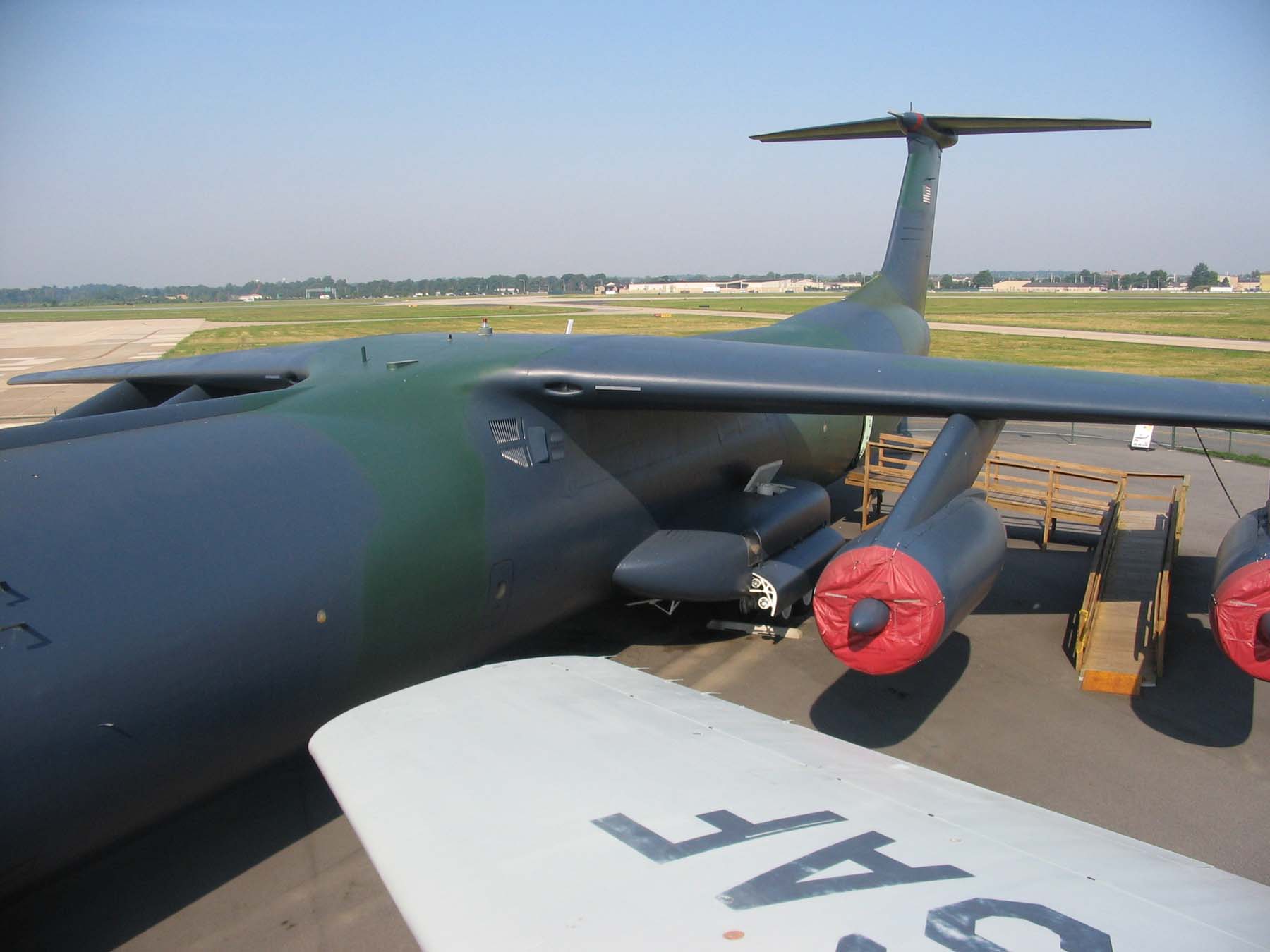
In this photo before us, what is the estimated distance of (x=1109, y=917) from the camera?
2.98 metres

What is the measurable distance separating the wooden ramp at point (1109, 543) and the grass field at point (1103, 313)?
34531 millimetres

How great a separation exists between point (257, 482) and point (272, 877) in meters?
2.86

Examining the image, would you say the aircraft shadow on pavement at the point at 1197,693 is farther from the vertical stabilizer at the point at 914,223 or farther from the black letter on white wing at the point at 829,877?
the vertical stabilizer at the point at 914,223

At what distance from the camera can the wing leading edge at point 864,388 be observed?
7.75 metres

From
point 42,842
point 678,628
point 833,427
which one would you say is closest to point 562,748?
point 42,842

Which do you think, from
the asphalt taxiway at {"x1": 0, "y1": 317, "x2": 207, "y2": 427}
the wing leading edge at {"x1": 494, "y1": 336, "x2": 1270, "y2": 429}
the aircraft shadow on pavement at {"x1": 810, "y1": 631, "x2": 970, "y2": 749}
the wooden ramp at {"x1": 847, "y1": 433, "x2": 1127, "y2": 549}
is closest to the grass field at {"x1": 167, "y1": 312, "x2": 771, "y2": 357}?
the asphalt taxiway at {"x1": 0, "y1": 317, "x2": 207, "y2": 427}

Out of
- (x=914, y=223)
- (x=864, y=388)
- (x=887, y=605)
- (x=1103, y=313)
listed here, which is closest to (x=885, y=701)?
(x=887, y=605)

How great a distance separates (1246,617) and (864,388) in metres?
3.48

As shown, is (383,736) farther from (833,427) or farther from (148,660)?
(833,427)

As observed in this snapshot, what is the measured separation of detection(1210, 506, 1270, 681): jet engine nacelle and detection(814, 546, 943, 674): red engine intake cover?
2.08m

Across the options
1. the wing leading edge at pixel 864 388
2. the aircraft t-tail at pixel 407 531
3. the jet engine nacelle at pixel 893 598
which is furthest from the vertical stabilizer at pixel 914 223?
the jet engine nacelle at pixel 893 598

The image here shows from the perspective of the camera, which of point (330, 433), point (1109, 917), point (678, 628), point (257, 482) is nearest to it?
point (1109, 917)

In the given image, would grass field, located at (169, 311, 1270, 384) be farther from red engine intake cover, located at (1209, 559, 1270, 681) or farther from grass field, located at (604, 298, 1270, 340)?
red engine intake cover, located at (1209, 559, 1270, 681)

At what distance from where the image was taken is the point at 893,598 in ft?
22.1
